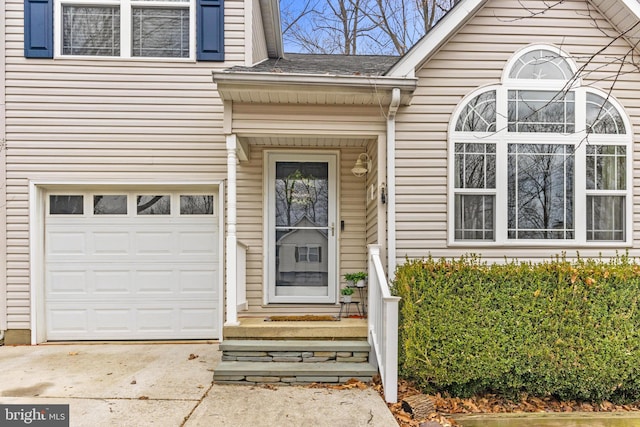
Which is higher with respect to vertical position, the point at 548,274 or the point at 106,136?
the point at 106,136

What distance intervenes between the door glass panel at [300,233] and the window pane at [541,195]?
7.47 feet

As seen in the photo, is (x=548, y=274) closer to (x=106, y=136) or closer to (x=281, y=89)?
(x=281, y=89)

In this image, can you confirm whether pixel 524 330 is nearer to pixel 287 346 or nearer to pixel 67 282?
pixel 287 346

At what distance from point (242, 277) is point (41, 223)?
9.16ft

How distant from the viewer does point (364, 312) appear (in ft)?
17.0

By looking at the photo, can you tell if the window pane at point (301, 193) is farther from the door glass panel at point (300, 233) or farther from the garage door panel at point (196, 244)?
the garage door panel at point (196, 244)

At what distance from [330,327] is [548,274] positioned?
2.13 meters

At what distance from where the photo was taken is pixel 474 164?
471cm

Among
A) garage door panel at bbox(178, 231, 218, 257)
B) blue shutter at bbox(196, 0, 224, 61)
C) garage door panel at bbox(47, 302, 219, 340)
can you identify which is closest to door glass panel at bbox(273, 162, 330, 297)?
garage door panel at bbox(178, 231, 218, 257)

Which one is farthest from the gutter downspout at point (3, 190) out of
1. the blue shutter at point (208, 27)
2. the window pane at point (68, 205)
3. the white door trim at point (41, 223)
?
the blue shutter at point (208, 27)

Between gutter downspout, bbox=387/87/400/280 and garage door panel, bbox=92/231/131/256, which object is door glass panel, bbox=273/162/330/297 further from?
garage door panel, bbox=92/231/131/256

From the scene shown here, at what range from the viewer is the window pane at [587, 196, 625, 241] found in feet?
15.5

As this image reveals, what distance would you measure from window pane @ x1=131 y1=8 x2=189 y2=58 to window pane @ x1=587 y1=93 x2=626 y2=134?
197 inches

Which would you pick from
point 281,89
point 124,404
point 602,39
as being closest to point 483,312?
point 281,89
